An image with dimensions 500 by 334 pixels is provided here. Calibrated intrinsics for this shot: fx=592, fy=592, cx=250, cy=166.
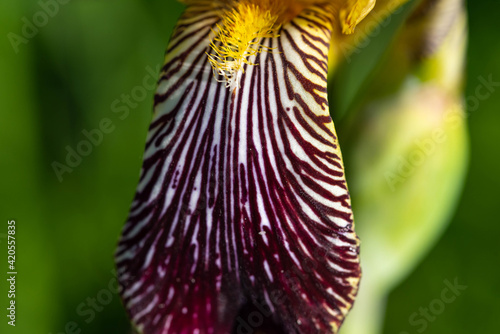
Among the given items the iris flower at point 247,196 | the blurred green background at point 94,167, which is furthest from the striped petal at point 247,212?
the blurred green background at point 94,167

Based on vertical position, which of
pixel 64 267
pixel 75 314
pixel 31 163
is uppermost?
pixel 31 163

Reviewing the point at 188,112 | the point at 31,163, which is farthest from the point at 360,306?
the point at 31,163

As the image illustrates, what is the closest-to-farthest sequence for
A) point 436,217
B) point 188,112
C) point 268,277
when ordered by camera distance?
point 268,277
point 188,112
point 436,217

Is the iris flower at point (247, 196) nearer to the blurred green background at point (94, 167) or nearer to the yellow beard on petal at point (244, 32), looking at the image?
the yellow beard on petal at point (244, 32)

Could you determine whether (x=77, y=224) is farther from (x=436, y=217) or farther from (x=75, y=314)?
(x=436, y=217)

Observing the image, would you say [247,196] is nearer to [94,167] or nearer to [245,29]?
[245,29]

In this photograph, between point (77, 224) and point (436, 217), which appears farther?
point (77, 224)
